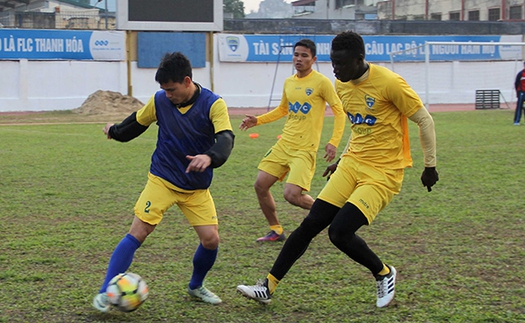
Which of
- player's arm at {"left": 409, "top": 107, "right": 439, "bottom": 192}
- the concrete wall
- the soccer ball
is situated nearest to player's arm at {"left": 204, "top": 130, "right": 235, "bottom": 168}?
the soccer ball

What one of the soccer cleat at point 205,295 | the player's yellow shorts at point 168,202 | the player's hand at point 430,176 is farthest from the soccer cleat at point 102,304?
the player's hand at point 430,176

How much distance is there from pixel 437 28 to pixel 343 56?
3465 centimetres

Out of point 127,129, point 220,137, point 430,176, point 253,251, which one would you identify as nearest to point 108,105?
point 253,251

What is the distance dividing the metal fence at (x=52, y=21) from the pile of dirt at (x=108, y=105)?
20.0 feet

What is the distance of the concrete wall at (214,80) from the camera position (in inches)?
1168

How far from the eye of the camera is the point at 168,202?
4742 millimetres

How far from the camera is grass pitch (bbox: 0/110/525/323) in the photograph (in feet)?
15.3

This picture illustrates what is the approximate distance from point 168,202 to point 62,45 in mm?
27101

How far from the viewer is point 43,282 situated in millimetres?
5273

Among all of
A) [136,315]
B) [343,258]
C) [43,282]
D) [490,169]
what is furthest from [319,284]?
[490,169]

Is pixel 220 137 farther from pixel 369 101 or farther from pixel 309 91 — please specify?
pixel 309 91

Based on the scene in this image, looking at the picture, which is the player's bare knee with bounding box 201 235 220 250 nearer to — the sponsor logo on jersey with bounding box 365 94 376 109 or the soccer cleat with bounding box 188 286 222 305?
the soccer cleat with bounding box 188 286 222 305

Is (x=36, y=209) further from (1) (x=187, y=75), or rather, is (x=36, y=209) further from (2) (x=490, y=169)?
(2) (x=490, y=169)

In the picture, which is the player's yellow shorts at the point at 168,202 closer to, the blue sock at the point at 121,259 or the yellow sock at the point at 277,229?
the blue sock at the point at 121,259
